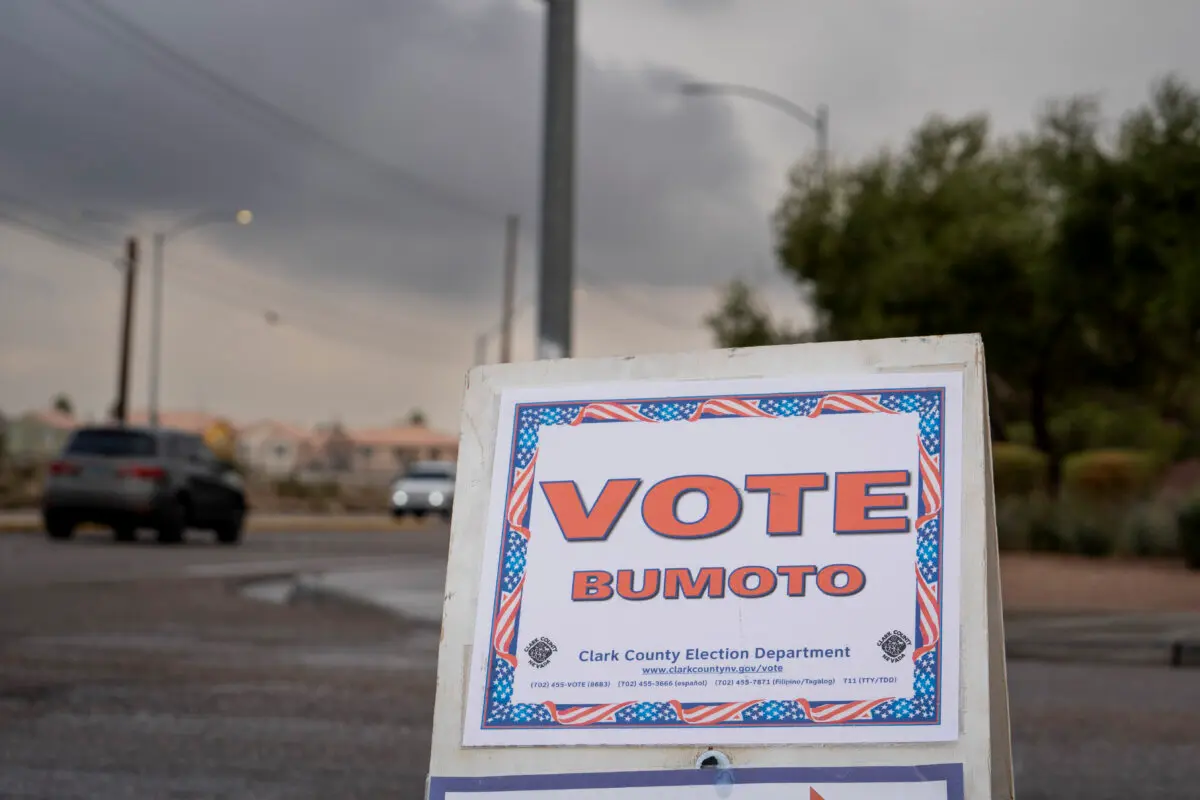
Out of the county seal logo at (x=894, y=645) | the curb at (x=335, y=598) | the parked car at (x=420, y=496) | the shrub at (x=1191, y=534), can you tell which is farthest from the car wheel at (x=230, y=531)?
the county seal logo at (x=894, y=645)

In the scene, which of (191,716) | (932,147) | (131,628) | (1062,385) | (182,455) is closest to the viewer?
(191,716)

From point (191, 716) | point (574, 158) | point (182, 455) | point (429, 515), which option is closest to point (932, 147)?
point (429, 515)

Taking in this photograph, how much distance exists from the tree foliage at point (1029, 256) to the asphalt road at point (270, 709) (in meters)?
13.5

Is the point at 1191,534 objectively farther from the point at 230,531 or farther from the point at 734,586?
the point at 734,586

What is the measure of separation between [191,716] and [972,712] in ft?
19.4

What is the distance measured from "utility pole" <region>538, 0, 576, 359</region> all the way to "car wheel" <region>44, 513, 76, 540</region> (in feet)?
54.9

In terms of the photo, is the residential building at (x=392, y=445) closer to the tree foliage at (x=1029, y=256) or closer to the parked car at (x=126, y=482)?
the tree foliage at (x=1029, y=256)

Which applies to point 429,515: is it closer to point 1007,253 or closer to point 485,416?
point 1007,253

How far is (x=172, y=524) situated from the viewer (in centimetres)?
2742

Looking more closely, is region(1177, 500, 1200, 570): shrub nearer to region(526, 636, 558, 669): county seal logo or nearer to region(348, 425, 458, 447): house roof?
region(526, 636, 558, 669): county seal logo

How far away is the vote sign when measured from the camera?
12.2 ft

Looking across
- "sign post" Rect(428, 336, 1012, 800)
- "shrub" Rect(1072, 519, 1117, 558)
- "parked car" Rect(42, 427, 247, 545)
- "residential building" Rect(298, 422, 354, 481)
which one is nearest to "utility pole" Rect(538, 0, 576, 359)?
"sign post" Rect(428, 336, 1012, 800)

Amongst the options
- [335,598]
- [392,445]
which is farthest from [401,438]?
[335,598]

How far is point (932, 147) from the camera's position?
4541 centimetres
